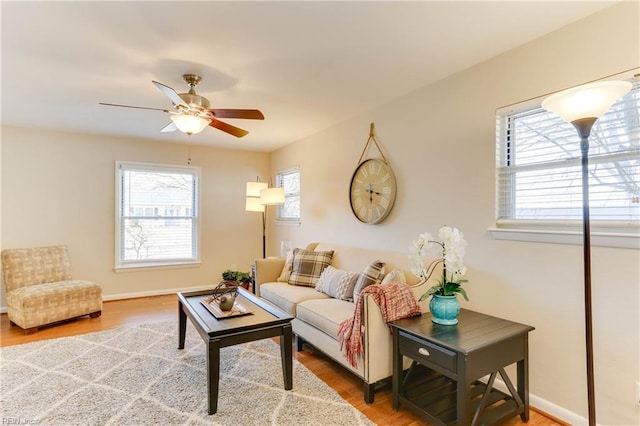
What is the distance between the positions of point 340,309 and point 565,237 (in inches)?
65.4

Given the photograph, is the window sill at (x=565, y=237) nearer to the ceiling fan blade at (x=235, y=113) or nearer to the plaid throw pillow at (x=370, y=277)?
the plaid throw pillow at (x=370, y=277)

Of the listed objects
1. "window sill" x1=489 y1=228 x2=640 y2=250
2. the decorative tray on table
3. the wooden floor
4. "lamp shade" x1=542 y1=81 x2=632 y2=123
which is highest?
"lamp shade" x1=542 y1=81 x2=632 y2=123

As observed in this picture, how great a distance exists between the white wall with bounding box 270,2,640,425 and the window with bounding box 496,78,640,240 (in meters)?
0.12

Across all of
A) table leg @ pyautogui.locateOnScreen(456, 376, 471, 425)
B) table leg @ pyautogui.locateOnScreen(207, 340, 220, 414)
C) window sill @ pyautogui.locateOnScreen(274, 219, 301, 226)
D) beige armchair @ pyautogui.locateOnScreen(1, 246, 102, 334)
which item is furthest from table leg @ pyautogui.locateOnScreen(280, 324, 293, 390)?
beige armchair @ pyautogui.locateOnScreen(1, 246, 102, 334)

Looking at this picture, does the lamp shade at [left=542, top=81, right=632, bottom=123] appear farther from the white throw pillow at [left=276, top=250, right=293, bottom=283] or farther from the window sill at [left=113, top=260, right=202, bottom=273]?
the window sill at [left=113, top=260, right=202, bottom=273]

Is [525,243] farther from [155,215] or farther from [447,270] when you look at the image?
[155,215]

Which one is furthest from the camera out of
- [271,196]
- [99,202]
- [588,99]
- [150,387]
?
[99,202]

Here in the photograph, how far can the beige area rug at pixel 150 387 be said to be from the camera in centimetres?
207

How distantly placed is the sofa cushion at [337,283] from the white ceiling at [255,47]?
1744mm

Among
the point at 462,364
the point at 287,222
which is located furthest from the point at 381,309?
the point at 287,222

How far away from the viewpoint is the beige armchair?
358cm

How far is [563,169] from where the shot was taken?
2.14 meters

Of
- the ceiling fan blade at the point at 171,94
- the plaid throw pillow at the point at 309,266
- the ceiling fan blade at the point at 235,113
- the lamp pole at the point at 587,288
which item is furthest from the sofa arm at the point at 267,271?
the lamp pole at the point at 587,288

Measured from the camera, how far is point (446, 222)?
110 inches
